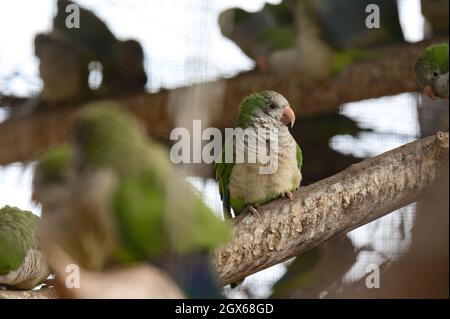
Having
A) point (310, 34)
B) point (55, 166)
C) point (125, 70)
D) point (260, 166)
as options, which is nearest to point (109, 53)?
point (125, 70)

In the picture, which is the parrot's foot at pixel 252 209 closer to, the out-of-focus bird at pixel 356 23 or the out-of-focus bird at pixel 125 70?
the out-of-focus bird at pixel 356 23

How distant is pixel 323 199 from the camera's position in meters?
1.33

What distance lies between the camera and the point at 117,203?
0.67m

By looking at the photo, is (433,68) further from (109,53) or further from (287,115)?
(109,53)

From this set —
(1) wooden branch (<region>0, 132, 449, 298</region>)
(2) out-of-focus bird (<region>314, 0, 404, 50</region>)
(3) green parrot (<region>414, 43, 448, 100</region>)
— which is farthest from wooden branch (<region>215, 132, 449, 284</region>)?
(2) out-of-focus bird (<region>314, 0, 404, 50</region>)

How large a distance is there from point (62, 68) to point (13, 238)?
1371 millimetres

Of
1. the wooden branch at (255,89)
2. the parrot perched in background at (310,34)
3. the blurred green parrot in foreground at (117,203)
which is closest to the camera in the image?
the blurred green parrot in foreground at (117,203)

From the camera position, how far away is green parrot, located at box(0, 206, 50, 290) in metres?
1.38

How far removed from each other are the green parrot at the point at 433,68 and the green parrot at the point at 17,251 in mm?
1261

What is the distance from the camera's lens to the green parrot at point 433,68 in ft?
6.26

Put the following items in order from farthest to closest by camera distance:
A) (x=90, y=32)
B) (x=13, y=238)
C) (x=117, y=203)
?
(x=90, y=32)
(x=13, y=238)
(x=117, y=203)

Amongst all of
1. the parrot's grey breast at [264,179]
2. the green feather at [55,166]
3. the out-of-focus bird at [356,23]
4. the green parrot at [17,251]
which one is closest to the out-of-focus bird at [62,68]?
the out-of-focus bird at [356,23]

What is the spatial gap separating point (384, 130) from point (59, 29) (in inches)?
54.7
